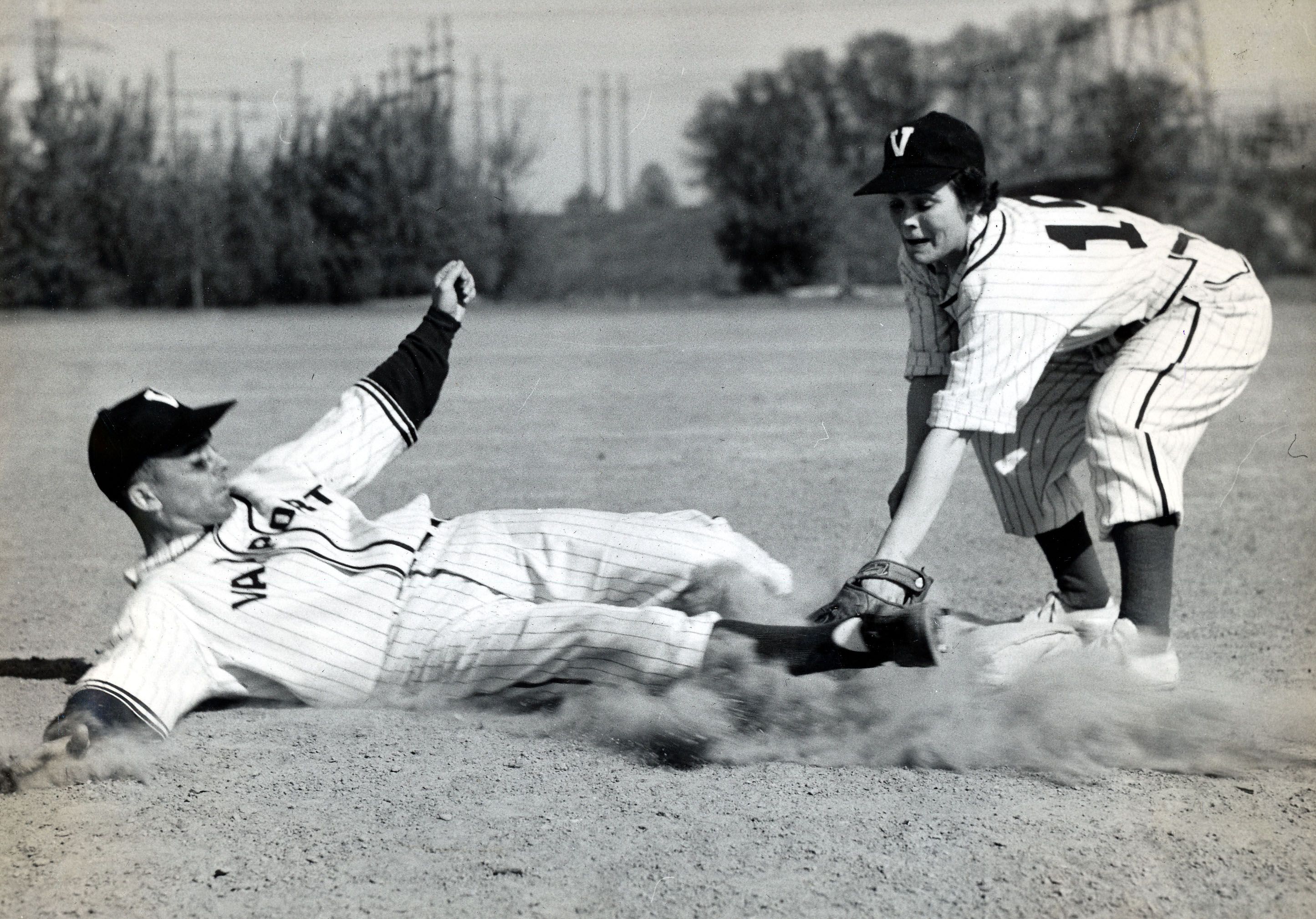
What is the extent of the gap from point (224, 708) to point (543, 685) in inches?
32.4

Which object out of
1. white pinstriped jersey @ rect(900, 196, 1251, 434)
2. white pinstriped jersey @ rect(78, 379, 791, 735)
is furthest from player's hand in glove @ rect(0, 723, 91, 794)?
white pinstriped jersey @ rect(900, 196, 1251, 434)

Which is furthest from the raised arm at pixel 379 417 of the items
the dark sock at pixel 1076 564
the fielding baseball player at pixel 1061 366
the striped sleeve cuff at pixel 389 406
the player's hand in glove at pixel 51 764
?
Answer: the dark sock at pixel 1076 564

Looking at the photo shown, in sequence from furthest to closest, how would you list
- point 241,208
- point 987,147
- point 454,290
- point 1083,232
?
point 241,208
point 987,147
point 454,290
point 1083,232

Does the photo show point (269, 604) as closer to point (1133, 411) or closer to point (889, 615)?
point (889, 615)

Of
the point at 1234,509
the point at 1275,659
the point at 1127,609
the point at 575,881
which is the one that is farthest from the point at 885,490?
the point at 575,881

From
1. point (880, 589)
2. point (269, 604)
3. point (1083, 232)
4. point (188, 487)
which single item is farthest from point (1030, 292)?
point (188, 487)

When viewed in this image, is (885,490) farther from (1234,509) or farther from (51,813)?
(51,813)

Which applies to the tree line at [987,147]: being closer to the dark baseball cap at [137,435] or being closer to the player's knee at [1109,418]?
the player's knee at [1109,418]

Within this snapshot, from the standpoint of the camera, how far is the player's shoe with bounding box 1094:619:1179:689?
3.17m

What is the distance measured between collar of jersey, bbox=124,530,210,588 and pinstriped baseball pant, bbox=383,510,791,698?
50 centimetres

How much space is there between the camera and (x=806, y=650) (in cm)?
289

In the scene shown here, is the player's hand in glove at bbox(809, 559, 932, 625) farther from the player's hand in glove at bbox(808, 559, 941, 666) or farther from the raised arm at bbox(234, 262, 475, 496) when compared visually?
the raised arm at bbox(234, 262, 475, 496)

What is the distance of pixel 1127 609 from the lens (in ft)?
10.8

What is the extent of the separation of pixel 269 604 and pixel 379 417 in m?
0.65
